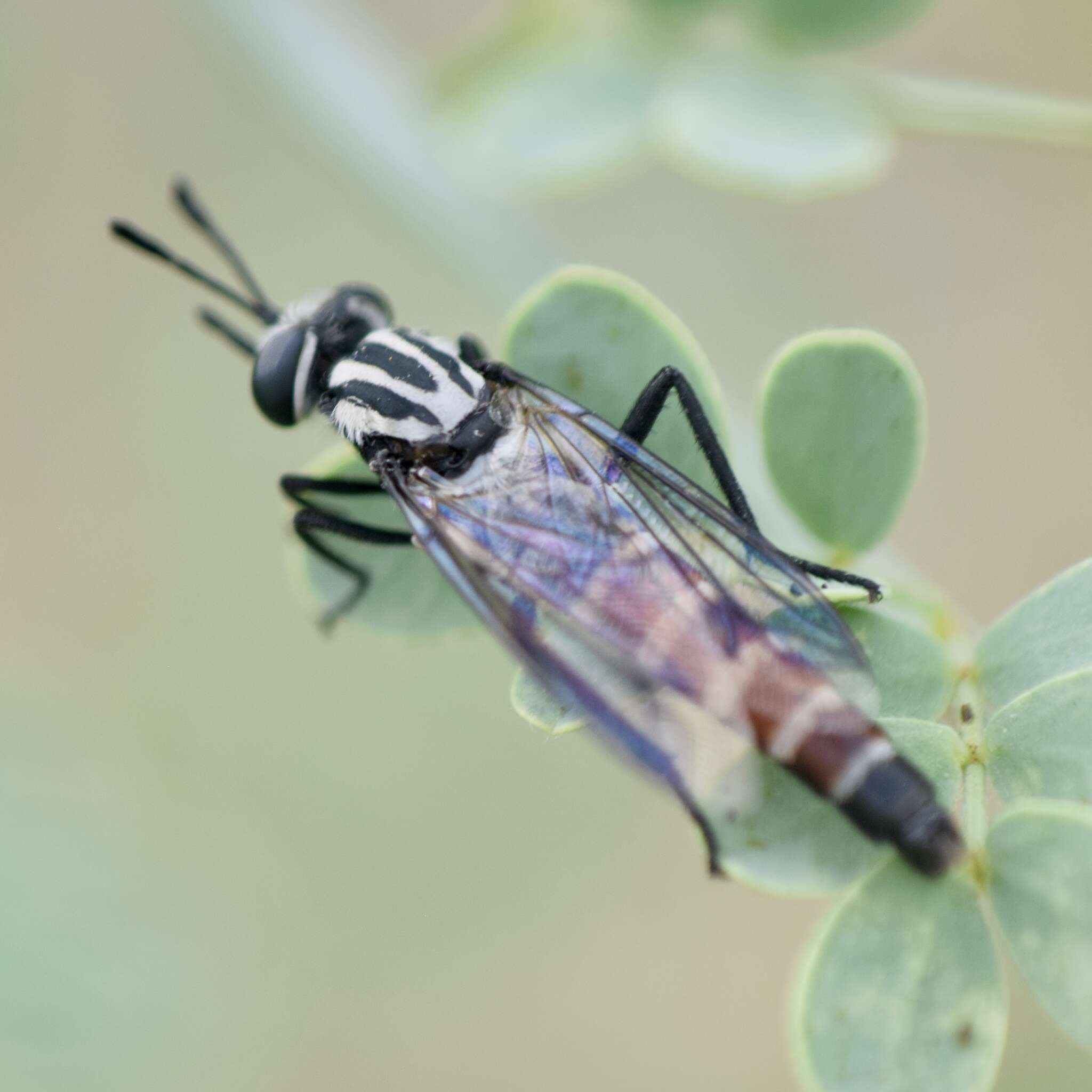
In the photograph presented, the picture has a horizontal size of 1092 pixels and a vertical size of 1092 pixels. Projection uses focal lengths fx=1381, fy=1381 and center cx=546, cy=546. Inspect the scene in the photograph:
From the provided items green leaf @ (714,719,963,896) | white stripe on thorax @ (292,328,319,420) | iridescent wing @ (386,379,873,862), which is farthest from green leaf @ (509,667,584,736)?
white stripe on thorax @ (292,328,319,420)

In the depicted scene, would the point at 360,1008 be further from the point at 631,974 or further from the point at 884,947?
the point at 884,947

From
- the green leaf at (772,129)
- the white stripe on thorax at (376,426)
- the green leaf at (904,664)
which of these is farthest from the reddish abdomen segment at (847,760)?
the green leaf at (772,129)

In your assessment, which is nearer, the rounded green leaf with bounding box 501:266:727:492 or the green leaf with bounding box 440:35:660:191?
the rounded green leaf with bounding box 501:266:727:492

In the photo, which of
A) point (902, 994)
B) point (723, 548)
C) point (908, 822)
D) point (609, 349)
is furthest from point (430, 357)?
point (902, 994)

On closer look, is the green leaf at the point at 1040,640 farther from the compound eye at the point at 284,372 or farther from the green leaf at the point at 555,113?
the green leaf at the point at 555,113

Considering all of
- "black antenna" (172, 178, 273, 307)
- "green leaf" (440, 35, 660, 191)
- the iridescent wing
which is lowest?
the iridescent wing

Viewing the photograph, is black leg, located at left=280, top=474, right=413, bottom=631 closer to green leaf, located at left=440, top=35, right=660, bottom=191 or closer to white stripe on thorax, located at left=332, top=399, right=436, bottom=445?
white stripe on thorax, located at left=332, top=399, right=436, bottom=445

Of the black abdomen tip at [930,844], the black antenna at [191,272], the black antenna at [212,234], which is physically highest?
the black antenna at [212,234]
